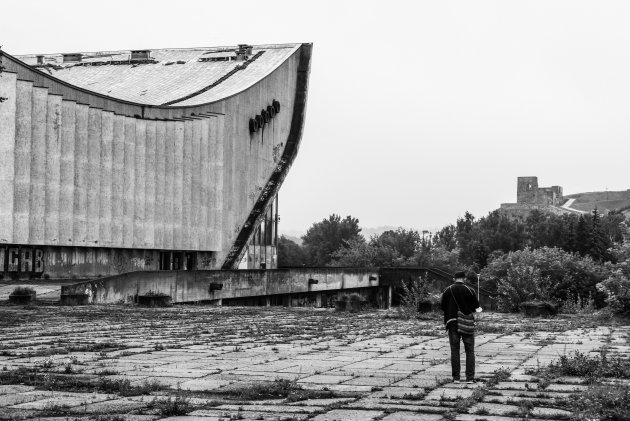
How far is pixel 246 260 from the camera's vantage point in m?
53.3

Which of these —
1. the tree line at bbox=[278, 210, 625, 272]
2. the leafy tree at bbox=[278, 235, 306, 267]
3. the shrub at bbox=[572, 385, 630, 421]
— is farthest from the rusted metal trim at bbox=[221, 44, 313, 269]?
the leafy tree at bbox=[278, 235, 306, 267]

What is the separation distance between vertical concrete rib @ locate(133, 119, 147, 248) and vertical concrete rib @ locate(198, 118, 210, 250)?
4637 mm

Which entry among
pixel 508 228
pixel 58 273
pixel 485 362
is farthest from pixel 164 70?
pixel 508 228

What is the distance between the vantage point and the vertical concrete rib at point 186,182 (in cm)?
4581

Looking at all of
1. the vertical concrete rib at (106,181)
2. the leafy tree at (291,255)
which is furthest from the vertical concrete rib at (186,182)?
the leafy tree at (291,255)

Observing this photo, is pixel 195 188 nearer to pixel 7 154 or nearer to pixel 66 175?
pixel 66 175

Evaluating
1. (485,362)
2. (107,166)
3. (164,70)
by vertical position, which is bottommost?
(485,362)

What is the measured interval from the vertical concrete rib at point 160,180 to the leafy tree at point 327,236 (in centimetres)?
8139

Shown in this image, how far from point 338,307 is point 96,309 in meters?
6.72

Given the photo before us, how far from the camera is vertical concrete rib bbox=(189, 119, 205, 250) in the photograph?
4644cm

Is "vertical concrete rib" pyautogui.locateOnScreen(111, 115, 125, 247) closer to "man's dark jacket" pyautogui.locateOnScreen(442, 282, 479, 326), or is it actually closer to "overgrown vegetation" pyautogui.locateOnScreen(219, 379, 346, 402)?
"man's dark jacket" pyautogui.locateOnScreen(442, 282, 479, 326)

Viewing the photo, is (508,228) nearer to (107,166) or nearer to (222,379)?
(107,166)

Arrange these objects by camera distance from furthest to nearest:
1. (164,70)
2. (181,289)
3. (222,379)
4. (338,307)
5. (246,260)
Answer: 1. (164,70)
2. (246,260)
3. (181,289)
4. (338,307)
5. (222,379)

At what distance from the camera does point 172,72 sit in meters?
59.3
